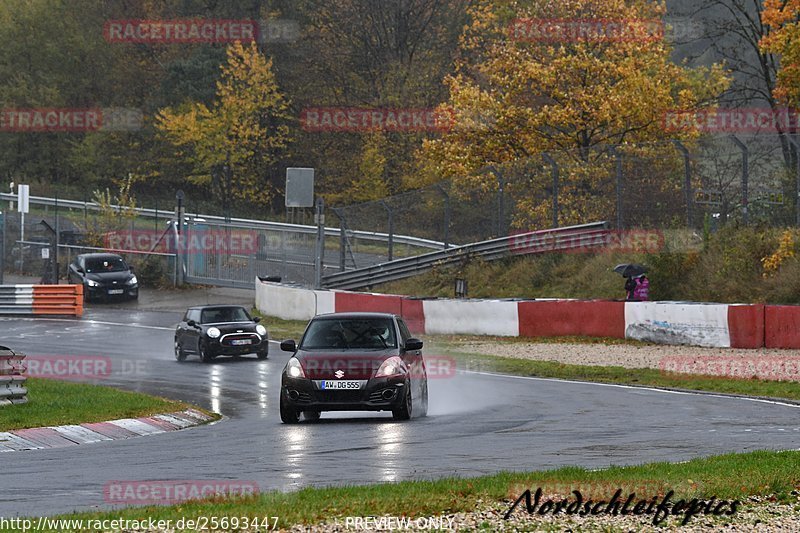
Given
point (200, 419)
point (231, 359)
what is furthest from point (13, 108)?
point (200, 419)

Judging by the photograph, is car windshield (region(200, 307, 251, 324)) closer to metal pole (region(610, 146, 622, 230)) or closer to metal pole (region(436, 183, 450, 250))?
metal pole (region(436, 183, 450, 250))

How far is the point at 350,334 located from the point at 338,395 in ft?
4.14

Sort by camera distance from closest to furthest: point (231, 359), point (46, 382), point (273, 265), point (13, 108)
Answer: point (46, 382) < point (231, 359) < point (273, 265) < point (13, 108)

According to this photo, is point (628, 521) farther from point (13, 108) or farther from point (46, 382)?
point (13, 108)

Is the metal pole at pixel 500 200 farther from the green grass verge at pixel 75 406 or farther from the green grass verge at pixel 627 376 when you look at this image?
the green grass verge at pixel 75 406

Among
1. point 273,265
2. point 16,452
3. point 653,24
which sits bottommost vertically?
point 16,452

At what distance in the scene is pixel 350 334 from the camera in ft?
59.2

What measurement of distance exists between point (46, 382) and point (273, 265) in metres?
24.4

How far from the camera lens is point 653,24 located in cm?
4956

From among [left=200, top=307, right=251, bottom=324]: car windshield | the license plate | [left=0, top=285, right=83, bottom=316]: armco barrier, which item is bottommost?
the license plate

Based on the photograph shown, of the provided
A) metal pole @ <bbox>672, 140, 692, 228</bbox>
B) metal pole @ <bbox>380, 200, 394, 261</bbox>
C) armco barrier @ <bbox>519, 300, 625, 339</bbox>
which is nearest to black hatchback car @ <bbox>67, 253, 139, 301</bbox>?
metal pole @ <bbox>380, 200, 394, 261</bbox>

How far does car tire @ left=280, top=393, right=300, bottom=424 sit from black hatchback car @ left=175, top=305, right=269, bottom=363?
1228cm

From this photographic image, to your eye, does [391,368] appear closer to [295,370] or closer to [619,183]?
[295,370]

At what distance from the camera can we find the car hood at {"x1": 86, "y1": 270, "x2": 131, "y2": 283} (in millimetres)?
46875
